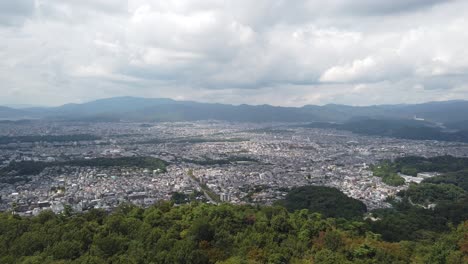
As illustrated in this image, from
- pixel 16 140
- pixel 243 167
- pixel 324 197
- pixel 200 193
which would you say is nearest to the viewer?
pixel 324 197

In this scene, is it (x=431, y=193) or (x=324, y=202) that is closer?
(x=324, y=202)

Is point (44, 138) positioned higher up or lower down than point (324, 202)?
higher up

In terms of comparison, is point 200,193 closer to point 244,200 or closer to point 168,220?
point 244,200

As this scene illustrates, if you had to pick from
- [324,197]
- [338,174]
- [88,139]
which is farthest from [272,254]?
[88,139]

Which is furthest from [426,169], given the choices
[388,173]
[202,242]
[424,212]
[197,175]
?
[202,242]

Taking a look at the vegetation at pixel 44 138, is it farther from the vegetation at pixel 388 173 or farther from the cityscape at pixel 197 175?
the vegetation at pixel 388 173

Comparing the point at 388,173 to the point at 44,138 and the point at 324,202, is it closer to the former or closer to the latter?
the point at 324,202
